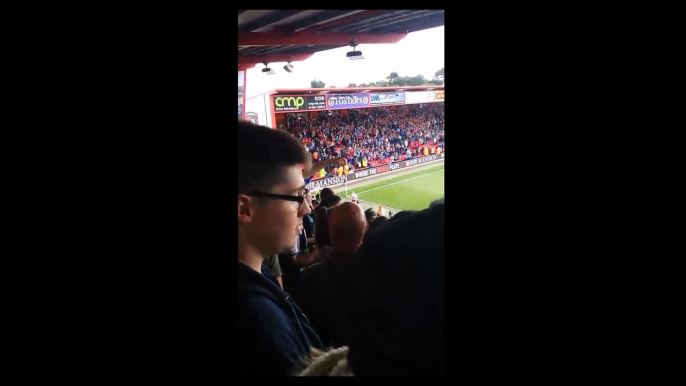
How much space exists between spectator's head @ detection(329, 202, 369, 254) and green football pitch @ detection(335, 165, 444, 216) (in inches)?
2.2

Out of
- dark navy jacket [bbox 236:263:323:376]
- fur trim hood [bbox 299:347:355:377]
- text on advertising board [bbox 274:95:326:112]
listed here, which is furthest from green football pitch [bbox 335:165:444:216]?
fur trim hood [bbox 299:347:355:377]

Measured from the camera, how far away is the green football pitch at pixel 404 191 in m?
1.86

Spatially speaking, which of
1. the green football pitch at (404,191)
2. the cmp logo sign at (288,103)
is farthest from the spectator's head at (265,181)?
the green football pitch at (404,191)

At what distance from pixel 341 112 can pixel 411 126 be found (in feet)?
1.11

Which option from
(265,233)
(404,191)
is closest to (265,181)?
(265,233)

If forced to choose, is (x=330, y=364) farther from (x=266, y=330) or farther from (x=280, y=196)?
(x=280, y=196)

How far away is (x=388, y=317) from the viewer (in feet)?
6.20

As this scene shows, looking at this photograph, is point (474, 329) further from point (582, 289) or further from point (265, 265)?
point (265, 265)

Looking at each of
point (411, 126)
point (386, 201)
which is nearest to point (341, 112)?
point (411, 126)

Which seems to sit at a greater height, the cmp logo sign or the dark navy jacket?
the cmp logo sign

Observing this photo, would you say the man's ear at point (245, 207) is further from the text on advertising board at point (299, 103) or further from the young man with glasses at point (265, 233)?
the text on advertising board at point (299, 103)

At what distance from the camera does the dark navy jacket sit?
1.81 m

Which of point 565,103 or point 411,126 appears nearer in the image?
point 565,103

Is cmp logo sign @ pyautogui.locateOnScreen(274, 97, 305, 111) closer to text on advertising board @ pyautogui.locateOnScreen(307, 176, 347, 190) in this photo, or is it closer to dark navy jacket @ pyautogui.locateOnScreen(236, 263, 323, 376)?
text on advertising board @ pyautogui.locateOnScreen(307, 176, 347, 190)
